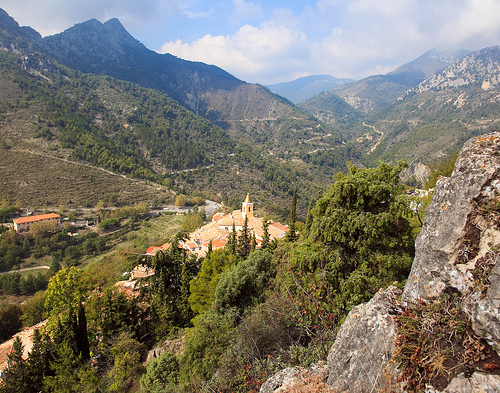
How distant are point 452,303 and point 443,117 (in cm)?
14901

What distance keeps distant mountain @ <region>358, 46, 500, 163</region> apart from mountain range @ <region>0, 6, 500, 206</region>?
68 cm

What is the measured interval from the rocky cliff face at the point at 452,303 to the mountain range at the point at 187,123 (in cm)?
6247

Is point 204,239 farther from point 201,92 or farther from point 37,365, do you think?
point 201,92

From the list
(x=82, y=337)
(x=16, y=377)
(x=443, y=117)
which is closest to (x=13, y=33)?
(x=82, y=337)

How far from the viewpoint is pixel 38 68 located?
104 m

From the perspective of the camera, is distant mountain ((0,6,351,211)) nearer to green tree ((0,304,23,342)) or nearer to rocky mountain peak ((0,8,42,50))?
rocky mountain peak ((0,8,42,50))

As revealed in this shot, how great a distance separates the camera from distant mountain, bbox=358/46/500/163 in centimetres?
9069

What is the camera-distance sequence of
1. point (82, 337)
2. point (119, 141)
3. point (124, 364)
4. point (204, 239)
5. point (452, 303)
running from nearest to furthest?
point (452, 303), point (124, 364), point (82, 337), point (204, 239), point (119, 141)

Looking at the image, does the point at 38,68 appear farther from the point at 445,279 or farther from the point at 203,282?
the point at 445,279

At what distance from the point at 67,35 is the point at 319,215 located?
21988 centimetres

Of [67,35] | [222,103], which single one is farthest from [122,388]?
[67,35]

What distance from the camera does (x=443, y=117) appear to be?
119875 millimetres

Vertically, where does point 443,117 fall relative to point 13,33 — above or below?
below

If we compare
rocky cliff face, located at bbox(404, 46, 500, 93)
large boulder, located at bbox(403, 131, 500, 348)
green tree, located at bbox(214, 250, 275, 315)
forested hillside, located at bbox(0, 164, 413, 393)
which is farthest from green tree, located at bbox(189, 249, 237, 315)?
rocky cliff face, located at bbox(404, 46, 500, 93)
